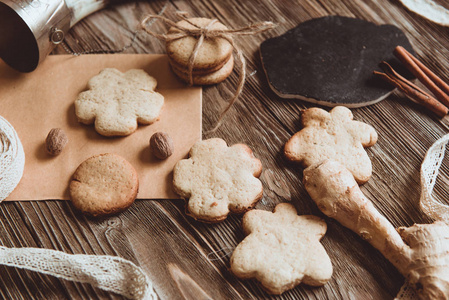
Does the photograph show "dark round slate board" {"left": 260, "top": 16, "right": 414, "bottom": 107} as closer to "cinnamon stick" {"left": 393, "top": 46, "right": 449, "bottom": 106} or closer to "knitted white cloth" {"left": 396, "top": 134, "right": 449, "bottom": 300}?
"cinnamon stick" {"left": 393, "top": 46, "right": 449, "bottom": 106}

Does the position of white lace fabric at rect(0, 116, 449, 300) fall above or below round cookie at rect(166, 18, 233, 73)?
below

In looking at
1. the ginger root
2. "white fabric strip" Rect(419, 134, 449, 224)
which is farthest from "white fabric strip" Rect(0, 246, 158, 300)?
"white fabric strip" Rect(419, 134, 449, 224)

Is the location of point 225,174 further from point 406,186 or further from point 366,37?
point 366,37

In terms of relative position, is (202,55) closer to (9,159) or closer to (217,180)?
(217,180)

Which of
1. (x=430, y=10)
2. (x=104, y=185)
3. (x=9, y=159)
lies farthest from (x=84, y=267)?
(x=430, y=10)

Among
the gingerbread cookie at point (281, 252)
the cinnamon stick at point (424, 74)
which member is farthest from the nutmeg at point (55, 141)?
the cinnamon stick at point (424, 74)

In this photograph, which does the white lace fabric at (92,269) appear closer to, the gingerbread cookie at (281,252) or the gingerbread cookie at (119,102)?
the gingerbread cookie at (281,252)

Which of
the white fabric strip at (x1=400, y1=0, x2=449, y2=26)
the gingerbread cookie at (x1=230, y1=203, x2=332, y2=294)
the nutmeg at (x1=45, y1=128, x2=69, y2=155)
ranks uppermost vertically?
the white fabric strip at (x1=400, y1=0, x2=449, y2=26)

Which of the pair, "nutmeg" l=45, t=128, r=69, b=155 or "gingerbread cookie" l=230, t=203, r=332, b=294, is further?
"nutmeg" l=45, t=128, r=69, b=155
